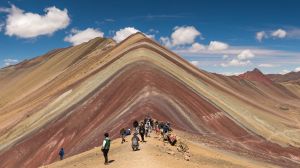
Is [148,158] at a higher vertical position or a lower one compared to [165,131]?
lower

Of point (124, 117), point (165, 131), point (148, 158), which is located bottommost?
Answer: point (148, 158)

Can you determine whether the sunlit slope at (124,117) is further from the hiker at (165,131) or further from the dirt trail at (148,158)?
the dirt trail at (148,158)

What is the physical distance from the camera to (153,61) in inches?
3223

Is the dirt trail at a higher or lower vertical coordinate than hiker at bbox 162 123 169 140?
lower

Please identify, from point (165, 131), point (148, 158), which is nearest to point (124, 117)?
point (165, 131)

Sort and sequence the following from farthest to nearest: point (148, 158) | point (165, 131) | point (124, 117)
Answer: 1. point (124, 117)
2. point (165, 131)
3. point (148, 158)

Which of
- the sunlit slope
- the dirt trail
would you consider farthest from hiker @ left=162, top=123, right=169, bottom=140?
the sunlit slope

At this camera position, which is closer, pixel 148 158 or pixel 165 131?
pixel 148 158

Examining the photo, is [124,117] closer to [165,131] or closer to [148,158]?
[165,131]

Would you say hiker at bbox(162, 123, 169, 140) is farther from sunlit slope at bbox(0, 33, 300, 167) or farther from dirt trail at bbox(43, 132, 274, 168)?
sunlit slope at bbox(0, 33, 300, 167)

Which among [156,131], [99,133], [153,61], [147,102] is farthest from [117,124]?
[153,61]

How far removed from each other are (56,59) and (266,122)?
119 meters

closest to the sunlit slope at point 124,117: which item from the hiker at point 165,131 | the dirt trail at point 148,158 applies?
the hiker at point 165,131

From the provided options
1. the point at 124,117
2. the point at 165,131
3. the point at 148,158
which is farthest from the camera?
the point at 124,117
